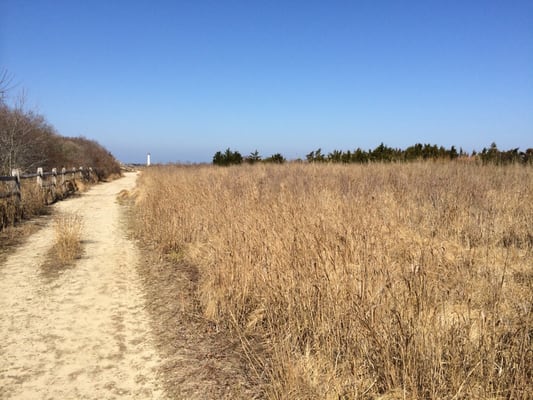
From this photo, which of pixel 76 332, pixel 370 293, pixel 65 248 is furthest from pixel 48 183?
pixel 370 293

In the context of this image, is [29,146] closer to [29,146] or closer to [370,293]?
[29,146]

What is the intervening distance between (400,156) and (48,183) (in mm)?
16911

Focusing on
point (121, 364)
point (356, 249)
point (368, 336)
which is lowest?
point (121, 364)

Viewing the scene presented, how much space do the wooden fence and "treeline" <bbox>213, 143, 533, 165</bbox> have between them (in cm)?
866

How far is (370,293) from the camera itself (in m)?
2.87

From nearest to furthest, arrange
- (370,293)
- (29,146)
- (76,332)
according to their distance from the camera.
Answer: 1. (370,293)
2. (76,332)
3. (29,146)

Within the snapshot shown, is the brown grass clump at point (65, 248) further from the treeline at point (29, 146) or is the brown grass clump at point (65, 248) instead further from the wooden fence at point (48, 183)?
the treeline at point (29, 146)

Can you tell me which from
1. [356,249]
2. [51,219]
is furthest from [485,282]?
[51,219]

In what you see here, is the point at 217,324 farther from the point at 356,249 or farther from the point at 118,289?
the point at 118,289

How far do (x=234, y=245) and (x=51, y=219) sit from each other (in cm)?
752

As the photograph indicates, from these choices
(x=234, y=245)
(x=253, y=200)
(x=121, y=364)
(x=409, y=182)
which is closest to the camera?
(x=121, y=364)

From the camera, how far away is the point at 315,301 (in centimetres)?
320

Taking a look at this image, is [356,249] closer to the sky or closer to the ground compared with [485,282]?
closer to the sky

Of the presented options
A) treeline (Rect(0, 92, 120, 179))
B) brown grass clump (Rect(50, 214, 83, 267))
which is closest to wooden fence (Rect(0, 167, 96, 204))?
treeline (Rect(0, 92, 120, 179))
